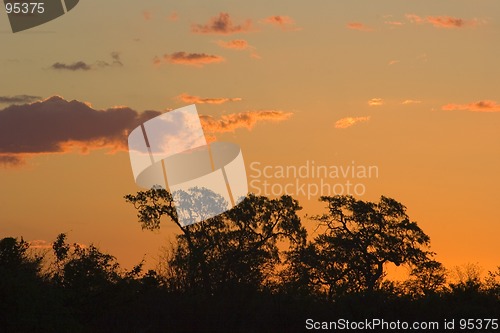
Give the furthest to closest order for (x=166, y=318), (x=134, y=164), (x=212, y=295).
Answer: (x=134, y=164)
(x=212, y=295)
(x=166, y=318)

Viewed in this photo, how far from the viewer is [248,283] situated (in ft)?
208

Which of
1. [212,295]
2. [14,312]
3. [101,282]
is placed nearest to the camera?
[14,312]

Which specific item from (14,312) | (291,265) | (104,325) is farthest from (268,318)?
(14,312)

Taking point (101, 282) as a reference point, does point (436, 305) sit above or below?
below

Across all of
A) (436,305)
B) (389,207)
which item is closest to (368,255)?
(389,207)

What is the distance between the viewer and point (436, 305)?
5781cm

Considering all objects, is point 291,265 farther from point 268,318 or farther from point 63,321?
point 63,321

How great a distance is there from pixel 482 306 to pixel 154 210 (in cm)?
2568

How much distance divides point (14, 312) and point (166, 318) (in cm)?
1535

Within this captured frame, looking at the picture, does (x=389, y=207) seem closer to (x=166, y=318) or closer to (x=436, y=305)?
(x=436, y=305)

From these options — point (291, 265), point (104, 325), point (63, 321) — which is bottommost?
point (291, 265)

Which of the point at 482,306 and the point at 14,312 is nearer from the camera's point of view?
the point at 14,312

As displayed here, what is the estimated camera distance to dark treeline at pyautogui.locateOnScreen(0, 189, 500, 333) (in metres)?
45.9

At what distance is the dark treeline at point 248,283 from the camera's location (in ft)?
151
